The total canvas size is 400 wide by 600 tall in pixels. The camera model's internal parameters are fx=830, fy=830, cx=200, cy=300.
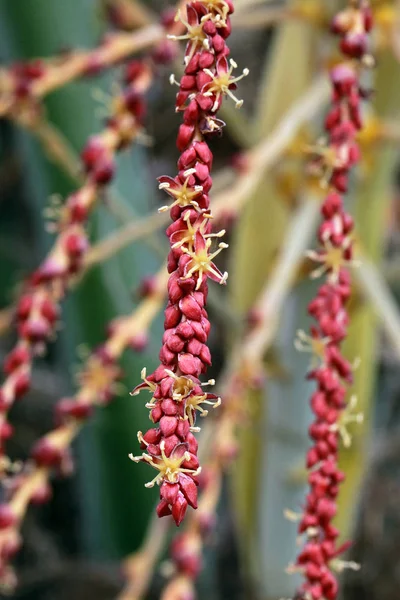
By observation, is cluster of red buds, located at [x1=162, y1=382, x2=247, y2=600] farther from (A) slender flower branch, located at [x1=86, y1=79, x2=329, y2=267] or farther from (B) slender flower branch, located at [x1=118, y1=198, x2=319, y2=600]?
(A) slender flower branch, located at [x1=86, y1=79, x2=329, y2=267]

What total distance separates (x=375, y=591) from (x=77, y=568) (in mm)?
612

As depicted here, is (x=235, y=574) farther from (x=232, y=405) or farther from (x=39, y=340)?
(x=39, y=340)

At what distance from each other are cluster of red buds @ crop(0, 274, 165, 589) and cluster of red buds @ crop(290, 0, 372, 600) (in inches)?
7.1

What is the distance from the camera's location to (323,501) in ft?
1.13

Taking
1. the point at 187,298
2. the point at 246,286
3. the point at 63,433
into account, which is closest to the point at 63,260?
the point at 63,433

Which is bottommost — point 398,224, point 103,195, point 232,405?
point 232,405

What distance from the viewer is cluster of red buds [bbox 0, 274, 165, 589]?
19.4 inches

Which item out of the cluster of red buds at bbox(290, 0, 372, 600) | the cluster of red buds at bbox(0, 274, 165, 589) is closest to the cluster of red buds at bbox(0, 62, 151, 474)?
the cluster of red buds at bbox(0, 274, 165, 589)

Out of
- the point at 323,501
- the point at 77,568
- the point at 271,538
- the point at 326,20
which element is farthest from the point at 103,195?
the point at 77,568

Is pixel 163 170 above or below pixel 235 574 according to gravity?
above

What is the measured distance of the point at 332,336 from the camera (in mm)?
366

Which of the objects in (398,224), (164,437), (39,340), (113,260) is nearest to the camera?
(164,437)

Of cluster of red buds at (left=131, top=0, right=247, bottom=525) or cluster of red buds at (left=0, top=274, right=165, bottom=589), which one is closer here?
cluster of red buds at (left=131, top=0, right=247, bottom=525)

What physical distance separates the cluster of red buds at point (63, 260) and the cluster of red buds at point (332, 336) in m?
0.15
